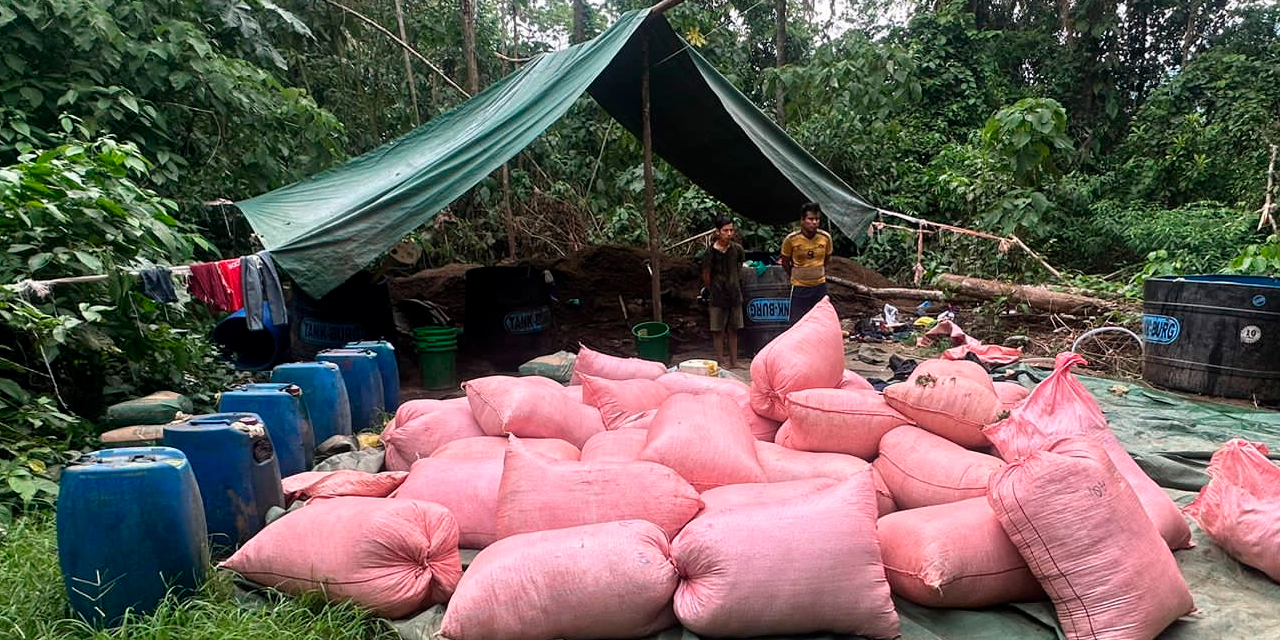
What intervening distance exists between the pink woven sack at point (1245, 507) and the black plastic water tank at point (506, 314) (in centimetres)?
446

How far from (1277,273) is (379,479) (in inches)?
256

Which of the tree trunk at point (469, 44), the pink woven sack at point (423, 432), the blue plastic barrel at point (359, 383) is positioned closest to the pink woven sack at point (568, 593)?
the pink woven sack at point (423, 432)

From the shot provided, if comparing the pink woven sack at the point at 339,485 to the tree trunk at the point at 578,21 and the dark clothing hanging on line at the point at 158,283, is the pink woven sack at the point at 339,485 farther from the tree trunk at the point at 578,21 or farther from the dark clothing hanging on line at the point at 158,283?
the tree trunk at the point at 578,21

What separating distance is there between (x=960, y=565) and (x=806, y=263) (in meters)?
4.19

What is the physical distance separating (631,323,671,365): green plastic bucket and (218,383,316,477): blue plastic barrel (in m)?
3.20

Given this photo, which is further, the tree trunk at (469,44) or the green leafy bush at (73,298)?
the tree trunk at (469,44)

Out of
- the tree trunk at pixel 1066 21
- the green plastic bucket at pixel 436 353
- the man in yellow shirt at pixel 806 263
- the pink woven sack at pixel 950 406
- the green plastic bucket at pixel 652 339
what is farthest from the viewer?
the tree trunk at pixel 1066 21

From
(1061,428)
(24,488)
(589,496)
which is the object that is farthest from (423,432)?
(1061,428)

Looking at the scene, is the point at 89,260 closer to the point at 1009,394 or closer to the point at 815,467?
the point at 815,467

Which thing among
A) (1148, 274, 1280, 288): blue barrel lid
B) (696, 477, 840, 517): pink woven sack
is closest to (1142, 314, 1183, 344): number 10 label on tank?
(1148, 274, 1280, 288): blue barrel lid

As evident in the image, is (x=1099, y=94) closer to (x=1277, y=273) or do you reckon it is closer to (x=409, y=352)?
(x=1277, y=273)

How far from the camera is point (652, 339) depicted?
19.1 feet

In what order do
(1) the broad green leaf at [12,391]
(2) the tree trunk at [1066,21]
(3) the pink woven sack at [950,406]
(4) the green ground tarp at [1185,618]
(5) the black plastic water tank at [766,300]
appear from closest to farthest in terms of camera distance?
(4) the green ground tarp at [1185,618], (3) the pink woven sack at [950,406], (1) the broad green leaf at [12,391], (5) the black plastic water tank at [766,300], (2) the tree trunk at [1066,21]

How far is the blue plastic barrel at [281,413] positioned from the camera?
9.12 ft
